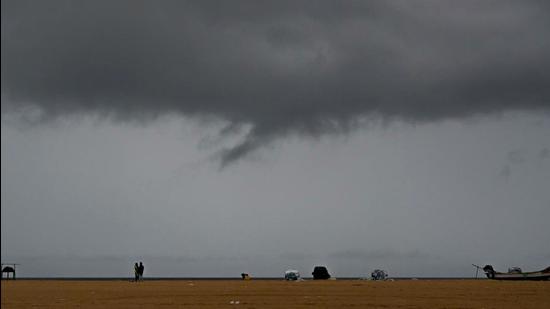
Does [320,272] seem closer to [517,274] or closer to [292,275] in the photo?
[292,275]

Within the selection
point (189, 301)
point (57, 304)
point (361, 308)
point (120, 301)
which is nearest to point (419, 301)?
point (361, 308)

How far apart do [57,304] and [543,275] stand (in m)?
74.7

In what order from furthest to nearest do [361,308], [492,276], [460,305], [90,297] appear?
1. [492,276]
2. [90,297]
3. [460,305]
4. [361,308]

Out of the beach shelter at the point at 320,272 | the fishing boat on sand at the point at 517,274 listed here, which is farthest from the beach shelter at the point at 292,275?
the fishing boat on sand at the point at 517,274

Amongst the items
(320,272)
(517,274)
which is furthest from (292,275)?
(517,274)

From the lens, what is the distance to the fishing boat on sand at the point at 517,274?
309 feet

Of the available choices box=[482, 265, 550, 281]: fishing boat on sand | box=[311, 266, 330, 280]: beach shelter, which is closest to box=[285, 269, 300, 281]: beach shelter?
box=[311, 266, 330, 280]: beach shelter

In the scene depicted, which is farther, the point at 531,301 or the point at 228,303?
the point at 531,301

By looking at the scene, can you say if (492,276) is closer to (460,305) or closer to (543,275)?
(543,275)

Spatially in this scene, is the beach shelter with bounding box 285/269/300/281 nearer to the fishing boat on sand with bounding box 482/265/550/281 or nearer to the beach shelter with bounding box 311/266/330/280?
the beach shelter with bounding box 311/266/330/280

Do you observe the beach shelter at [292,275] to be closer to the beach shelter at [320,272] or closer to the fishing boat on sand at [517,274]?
the beach shelter at [320,272]

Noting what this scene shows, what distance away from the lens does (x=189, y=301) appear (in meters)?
42.0

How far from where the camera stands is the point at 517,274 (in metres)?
98.1

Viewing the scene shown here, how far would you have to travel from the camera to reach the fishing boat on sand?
309 ft
